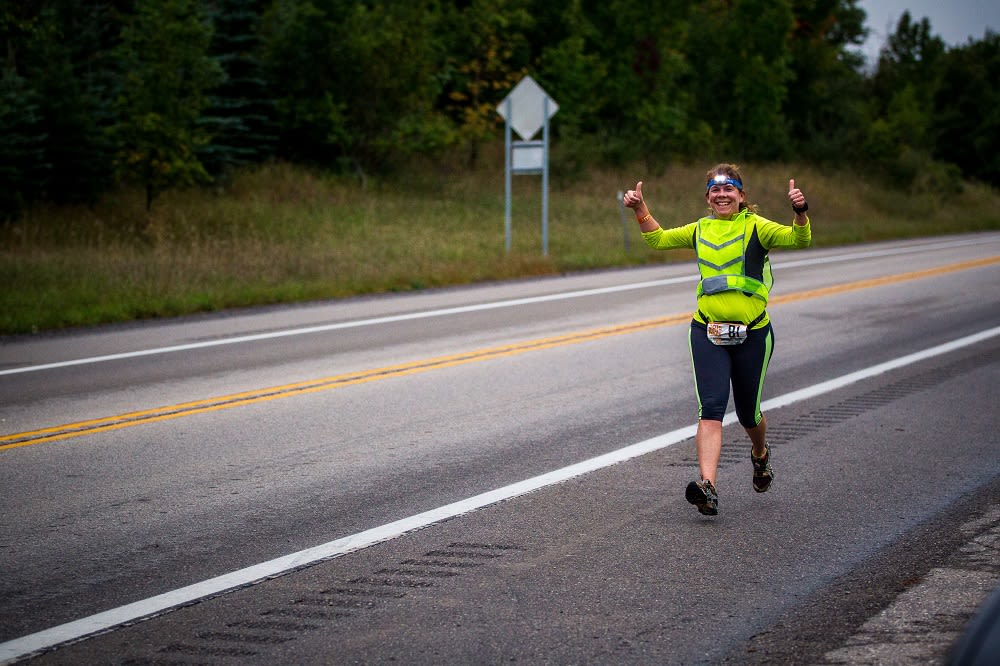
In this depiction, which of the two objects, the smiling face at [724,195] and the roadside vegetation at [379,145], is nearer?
the smiling face at [724,195]

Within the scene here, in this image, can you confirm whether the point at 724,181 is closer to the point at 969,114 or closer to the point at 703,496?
the point at 703,496

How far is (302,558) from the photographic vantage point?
5.37 m

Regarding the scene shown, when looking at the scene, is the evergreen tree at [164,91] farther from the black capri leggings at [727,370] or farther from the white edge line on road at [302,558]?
the black capri leggings at [727,370]

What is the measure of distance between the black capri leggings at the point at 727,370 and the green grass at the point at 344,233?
33.3 feet

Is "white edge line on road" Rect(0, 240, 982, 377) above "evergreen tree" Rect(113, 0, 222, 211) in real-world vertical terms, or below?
below

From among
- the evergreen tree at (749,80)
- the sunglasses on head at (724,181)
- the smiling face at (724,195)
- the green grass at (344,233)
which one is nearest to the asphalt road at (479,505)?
the smiling face at (724,195)

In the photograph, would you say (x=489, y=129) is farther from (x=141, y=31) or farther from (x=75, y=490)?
(x=75, y=490)

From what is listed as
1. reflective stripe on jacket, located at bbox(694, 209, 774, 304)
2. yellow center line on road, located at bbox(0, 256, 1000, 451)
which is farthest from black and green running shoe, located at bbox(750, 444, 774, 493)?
yellow center line on road, located at bbox(0, 256, 1000, 451)

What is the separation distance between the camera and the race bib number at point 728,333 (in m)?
6.19

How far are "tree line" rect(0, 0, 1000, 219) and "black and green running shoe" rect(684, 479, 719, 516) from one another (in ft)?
48.0

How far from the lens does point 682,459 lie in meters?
7.36

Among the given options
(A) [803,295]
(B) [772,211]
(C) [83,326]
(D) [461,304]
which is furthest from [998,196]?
(C) [83,326]

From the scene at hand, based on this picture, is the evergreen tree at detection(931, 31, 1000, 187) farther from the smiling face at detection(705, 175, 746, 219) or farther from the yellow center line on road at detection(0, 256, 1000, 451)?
the smiling face at detection(705, 175, 746, 219)

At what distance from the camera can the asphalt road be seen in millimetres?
4473
